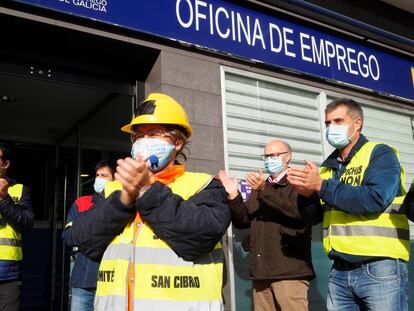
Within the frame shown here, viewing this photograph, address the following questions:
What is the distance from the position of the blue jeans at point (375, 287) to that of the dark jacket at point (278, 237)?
832 millimetres

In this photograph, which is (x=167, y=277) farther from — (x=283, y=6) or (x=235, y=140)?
(x=283, y=6)

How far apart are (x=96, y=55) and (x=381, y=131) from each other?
4.09m

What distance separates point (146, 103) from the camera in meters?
2.26

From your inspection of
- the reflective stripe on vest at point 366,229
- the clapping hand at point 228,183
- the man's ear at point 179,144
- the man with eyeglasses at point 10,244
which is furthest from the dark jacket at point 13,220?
the reflective stripe on vest at point 366,229

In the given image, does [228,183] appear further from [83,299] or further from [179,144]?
[83,299]

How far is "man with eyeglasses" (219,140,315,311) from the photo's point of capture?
3.63 metres

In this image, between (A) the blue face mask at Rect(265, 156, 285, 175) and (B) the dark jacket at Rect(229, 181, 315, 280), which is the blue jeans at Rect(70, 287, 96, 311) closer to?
(B) the dark jacket at Rect(229, 181, 315, 280)

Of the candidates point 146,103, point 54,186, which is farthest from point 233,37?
point 54,186

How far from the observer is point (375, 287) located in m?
2.65

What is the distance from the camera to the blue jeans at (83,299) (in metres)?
4.45

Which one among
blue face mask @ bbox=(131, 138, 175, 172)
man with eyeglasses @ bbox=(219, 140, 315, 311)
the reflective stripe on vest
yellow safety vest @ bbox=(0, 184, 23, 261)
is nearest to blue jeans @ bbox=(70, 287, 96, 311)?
yellow safety vest @ bbox=(0, 184, 23, 261)

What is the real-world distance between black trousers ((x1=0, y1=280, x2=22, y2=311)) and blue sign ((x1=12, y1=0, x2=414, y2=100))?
2389mm

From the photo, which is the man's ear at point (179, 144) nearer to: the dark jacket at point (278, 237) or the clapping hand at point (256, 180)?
the dark jacket at point (278, 237)

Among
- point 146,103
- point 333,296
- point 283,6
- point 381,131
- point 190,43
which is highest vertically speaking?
point 283,6
